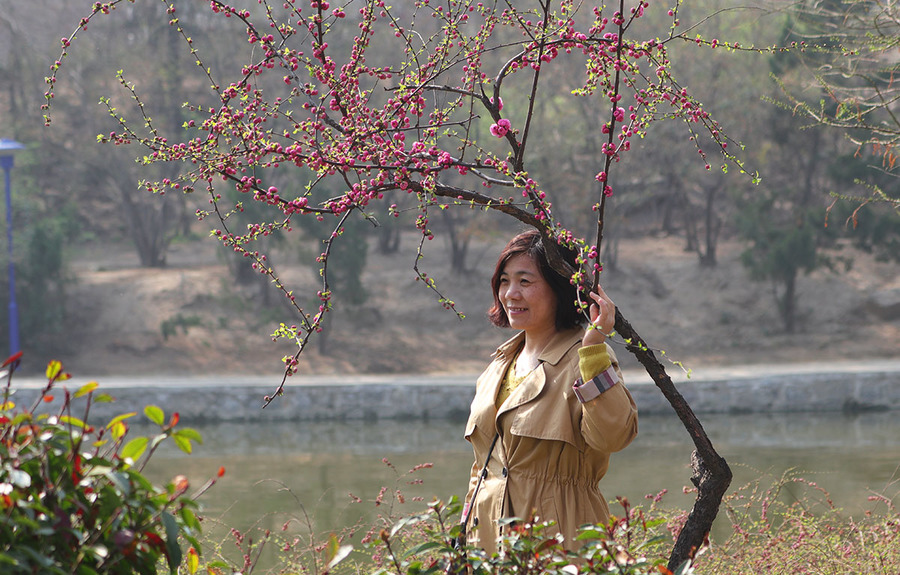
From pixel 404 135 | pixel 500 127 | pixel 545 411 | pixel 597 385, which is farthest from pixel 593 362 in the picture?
pixel 404 135

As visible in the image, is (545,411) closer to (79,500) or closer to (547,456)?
(547,456)

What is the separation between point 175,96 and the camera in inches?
784

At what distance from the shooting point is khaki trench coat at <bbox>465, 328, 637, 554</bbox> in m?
2.36

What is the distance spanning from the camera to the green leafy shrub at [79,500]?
1244mm

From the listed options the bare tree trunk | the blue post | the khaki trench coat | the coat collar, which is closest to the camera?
the khaki trench coat

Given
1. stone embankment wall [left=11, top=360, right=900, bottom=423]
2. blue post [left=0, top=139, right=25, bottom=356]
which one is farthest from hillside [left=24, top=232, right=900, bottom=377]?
stone embankment wall [left=11, top=360, right=900, bottom=423]

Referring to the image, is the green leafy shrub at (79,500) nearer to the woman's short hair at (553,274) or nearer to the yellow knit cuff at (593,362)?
the yellow knit cuff at (593,362)

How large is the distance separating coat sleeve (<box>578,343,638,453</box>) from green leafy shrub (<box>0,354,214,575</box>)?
1090mm

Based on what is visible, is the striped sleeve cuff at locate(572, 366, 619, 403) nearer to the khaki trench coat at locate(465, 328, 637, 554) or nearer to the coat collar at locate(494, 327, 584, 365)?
the khaki trench coat at locate(465, 328, 637, 554)

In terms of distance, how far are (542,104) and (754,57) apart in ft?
12.8

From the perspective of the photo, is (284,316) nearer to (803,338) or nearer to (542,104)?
(542,104)

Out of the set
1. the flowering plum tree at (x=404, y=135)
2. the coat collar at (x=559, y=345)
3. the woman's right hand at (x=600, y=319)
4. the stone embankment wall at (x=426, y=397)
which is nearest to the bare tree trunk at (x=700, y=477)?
the flowering plum tree at (x=404, y=135)

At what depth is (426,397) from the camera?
1249 cm

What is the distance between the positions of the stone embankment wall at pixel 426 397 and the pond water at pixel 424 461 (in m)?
0.20
